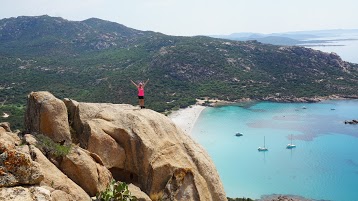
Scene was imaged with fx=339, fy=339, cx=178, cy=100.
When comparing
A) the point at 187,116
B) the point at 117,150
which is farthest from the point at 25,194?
the point at 187,116

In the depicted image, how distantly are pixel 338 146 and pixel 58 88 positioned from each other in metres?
80.5

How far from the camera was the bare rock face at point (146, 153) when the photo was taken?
1458cm

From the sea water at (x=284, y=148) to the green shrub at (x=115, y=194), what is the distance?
38426 millimetres

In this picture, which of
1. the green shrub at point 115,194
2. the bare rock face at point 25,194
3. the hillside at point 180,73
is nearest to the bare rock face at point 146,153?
the green shrub at point 115,194

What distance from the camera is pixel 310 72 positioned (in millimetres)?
129250

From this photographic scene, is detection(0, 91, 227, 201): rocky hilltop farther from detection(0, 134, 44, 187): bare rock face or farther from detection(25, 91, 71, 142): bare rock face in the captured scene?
detection(0, 134, 44, 187): bare rock face

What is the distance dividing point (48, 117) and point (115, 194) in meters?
4.89

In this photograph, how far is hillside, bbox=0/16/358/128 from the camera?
350 ft

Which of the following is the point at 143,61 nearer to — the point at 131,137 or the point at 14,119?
the point at 14,119

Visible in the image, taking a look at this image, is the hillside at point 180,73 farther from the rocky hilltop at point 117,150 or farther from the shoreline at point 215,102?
the rocky hilltop at point 117,150

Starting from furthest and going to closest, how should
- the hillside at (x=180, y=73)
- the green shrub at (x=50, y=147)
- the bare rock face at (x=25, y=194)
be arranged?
the hillside at (x=180, y=73), the green shrub at (x=50, y=147), the bare rock face at (x=25, y=194)

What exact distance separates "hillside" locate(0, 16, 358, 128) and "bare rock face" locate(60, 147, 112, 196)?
8282cm

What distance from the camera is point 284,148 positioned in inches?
2805

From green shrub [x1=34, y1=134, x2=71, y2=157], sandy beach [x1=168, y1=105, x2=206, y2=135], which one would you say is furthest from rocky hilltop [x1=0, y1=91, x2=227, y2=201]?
sandy beach [x1=168, y1=105, x2=206, y2=135]
